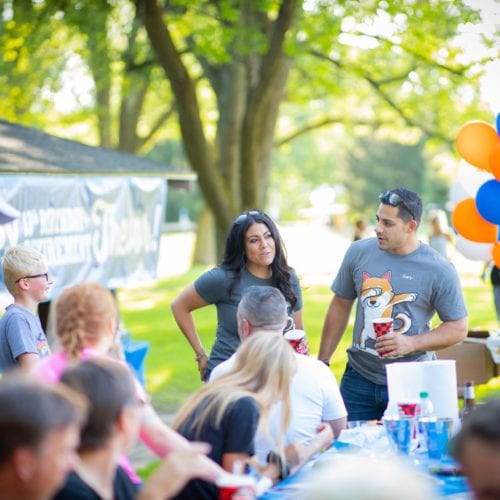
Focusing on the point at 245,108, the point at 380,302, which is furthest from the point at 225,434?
the point at 245,108

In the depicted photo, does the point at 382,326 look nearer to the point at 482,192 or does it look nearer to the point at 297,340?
the point at 297,340

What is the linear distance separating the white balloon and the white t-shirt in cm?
448

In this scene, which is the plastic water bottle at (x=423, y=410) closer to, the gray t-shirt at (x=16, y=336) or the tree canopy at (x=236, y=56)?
the gray t-shirt at (x=16, y=336)

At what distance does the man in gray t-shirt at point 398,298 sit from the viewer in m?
5.77

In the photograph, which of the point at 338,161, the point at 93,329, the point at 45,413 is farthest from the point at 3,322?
the point at 338,161

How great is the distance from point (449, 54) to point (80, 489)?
1355 centimetres

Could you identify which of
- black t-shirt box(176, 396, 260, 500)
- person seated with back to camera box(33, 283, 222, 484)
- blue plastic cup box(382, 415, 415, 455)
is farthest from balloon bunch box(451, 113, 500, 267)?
person seated with back to camera box(33, 283, 222, 484)

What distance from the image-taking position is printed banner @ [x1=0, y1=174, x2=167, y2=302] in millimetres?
9773

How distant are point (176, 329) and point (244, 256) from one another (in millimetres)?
12954

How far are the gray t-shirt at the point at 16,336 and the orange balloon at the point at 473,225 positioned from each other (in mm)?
3291

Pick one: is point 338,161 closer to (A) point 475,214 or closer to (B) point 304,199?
(B) point 304,199

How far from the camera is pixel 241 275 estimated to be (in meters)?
5.99

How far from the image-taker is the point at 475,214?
747 centimetres

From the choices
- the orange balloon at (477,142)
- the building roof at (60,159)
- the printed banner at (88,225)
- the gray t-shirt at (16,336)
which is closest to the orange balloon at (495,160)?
the orange balloon at (477,142)
